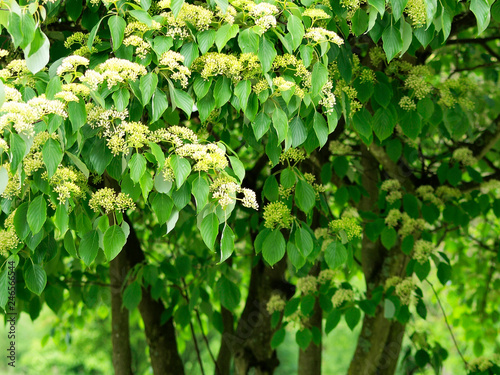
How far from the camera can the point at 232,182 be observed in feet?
5.70

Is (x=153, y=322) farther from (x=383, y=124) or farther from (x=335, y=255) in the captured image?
(x=383, y=124)

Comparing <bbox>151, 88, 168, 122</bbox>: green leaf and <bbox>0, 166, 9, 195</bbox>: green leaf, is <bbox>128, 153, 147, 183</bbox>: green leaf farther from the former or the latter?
<bbox>0, 166, 9, 195</bbox>: green leaf

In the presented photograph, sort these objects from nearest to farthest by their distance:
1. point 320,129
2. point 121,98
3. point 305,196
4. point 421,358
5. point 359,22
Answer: point 121,98, point 320,129, point 359,22, point 305,196, point 421,358

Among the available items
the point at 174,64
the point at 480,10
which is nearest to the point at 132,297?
the point at 174,64

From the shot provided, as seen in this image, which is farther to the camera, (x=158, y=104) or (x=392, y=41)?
(x=392, y=41)

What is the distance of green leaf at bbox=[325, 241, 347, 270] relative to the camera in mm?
Answer: 2348

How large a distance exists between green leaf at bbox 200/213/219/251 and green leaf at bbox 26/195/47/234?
484mm

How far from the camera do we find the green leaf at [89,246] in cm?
184

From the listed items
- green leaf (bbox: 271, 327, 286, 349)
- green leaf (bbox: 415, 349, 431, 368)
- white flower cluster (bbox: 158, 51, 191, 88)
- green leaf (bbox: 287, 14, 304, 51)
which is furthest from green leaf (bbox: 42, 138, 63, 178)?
green leaf (bbox: 415, 349, 431, 368)

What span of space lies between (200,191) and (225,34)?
0.54 meters

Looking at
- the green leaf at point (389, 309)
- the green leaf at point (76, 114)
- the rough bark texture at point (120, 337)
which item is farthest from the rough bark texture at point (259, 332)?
the green leaf at point (76, 114)

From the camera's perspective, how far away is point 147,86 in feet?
5.90

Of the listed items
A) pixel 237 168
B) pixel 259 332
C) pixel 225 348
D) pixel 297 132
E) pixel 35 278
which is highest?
pixel 297 132

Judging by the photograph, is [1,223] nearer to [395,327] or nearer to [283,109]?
[283,109]
